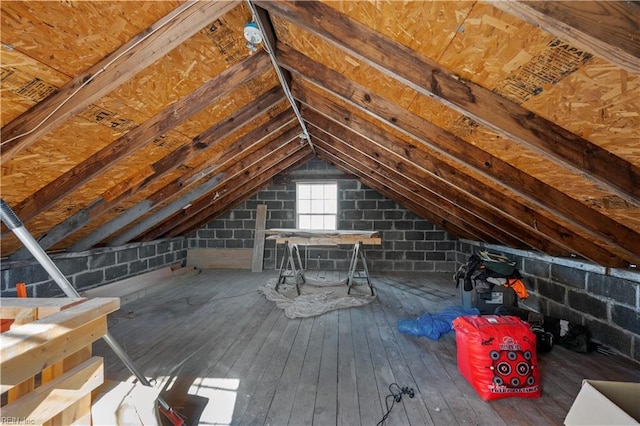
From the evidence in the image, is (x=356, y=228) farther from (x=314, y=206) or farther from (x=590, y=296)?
(x=590, y=296)

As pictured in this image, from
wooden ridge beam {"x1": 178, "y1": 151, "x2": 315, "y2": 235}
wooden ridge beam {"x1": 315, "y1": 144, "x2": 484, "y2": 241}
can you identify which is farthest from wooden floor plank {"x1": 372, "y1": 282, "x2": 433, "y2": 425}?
wooden ridge beam {"x1": 178, "y1": 151, "x2": 315, "y2": 235}

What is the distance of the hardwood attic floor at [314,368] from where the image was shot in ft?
6.12

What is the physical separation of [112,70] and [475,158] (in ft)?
8.08

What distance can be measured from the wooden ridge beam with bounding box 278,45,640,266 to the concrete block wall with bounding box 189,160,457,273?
4188 mm

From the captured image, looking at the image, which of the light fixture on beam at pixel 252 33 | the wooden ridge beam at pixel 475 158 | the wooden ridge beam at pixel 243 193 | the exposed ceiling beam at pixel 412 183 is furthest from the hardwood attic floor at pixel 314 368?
the light fixture on beam at pixel 252 33

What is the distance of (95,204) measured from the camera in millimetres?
3092

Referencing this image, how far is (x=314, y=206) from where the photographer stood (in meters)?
6.75

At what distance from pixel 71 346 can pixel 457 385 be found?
2.45 metres

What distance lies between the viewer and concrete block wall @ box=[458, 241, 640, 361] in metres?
2.54

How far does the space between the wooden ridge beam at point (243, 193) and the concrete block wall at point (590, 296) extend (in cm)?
447

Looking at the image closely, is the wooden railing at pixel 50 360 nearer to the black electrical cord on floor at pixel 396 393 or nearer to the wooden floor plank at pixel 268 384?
the wooden floor plank at pixel 268 384

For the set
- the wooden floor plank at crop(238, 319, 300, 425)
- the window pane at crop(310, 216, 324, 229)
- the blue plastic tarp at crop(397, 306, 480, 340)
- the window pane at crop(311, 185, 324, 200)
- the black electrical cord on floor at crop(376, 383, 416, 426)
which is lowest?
the wooden floor plank at crop(238, 319, 300, 425)

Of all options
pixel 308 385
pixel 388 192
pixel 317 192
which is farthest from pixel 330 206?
pixel 308 385

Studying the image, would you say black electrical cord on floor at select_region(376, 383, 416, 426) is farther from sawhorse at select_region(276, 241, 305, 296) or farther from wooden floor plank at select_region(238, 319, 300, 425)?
sawhorse at select_region(276, 241, 305, 296)
